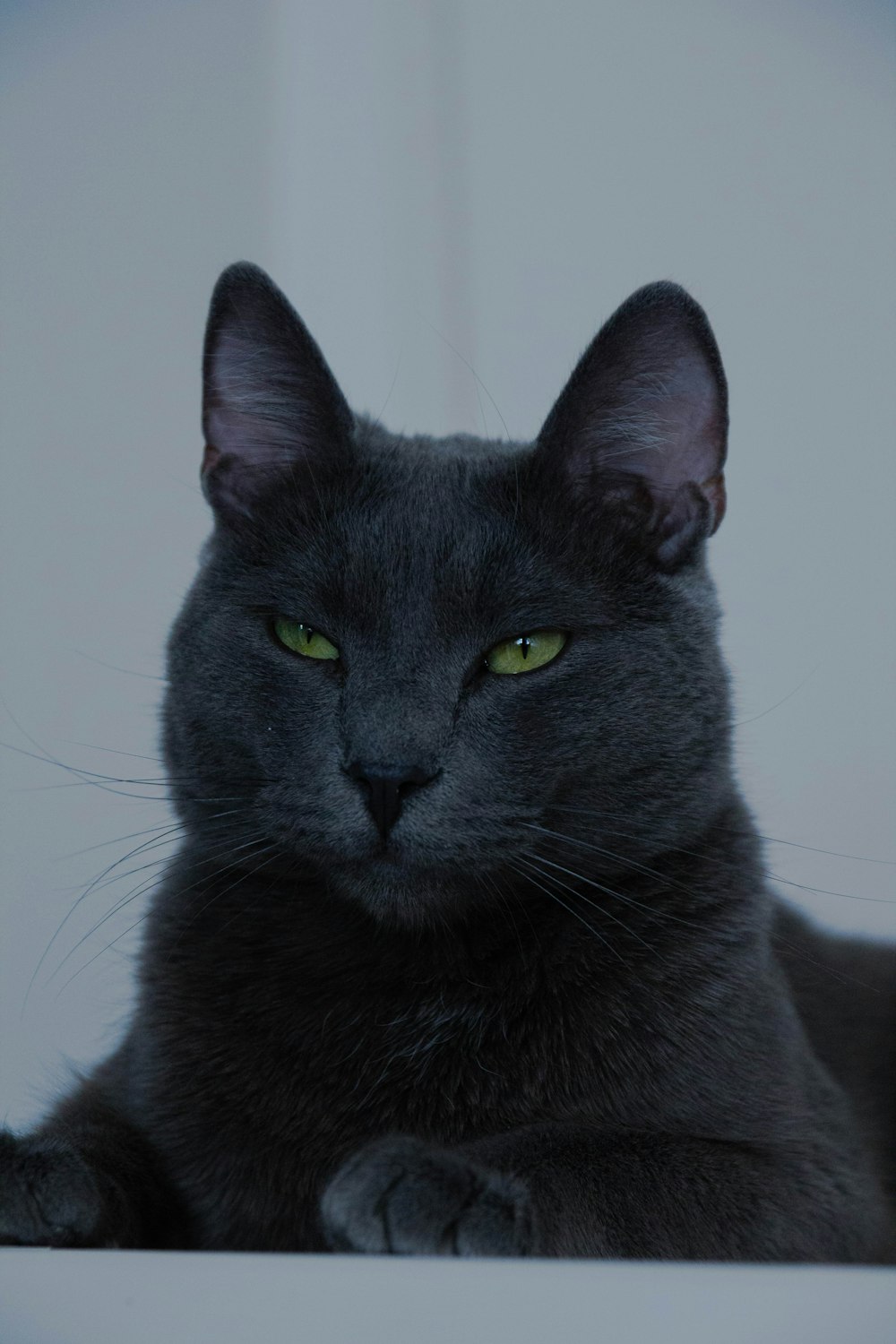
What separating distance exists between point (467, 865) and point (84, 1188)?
40 cm

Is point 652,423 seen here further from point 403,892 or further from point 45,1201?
point 45,1201

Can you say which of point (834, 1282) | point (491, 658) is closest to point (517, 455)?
point (491, 658)

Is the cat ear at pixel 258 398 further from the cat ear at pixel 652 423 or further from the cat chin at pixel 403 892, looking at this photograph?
the cat chin at pixel 403 892

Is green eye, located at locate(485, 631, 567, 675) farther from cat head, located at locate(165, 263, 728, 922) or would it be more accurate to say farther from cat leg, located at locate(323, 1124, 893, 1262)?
cat leg, located at locate(323, 1124, 893, 1262)

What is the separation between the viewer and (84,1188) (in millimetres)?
983

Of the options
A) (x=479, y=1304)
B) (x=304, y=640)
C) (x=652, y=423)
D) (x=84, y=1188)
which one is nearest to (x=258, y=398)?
(x=304, y=640)

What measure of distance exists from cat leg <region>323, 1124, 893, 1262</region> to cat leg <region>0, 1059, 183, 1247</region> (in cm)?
26

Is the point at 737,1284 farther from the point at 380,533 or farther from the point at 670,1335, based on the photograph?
the point at 380,533

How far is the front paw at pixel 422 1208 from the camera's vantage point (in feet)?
2.60

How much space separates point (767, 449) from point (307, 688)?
112 cm

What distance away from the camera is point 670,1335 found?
26.2 inches

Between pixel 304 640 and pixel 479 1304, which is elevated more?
pixel 304 640

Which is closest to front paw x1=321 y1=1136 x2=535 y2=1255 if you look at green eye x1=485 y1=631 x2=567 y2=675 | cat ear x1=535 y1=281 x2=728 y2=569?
green eye x1=485 y1=631 x2=567 y2=675

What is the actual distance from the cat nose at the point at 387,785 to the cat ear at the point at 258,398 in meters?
0.37
